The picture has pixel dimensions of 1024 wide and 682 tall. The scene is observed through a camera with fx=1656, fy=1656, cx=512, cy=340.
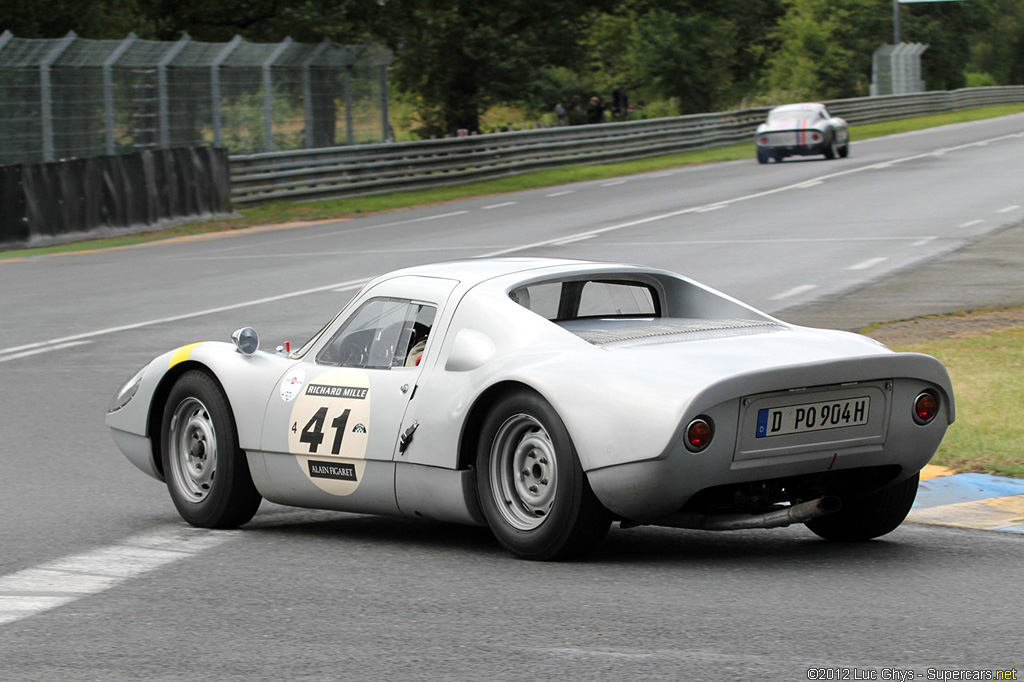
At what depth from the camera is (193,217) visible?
97.6 feet

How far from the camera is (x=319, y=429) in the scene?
7.03 meters

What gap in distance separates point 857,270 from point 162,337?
25.9 feet

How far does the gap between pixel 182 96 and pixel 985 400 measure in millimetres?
25550

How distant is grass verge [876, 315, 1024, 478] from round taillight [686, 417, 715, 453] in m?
2.75

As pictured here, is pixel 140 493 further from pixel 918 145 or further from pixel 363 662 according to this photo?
pixel 918 145

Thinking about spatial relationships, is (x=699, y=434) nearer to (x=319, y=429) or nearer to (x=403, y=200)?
(x=319, y=429)

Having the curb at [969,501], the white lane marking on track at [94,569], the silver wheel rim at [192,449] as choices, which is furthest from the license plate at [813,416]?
the silver wheel rim at [192,449]

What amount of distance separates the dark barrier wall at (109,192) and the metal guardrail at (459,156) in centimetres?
147

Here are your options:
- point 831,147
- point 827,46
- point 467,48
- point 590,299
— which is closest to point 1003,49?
point 827,46

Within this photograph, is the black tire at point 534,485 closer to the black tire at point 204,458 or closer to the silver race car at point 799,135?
the black tire at point 204,458

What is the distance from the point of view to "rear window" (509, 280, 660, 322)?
7.05 m

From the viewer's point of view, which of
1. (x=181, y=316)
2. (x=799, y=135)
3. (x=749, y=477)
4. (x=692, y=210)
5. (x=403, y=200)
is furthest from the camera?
(x=799, y=135)

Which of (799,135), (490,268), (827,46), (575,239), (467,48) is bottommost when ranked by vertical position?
(575,239)

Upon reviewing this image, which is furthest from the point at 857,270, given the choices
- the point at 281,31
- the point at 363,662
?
the point at 281,31
